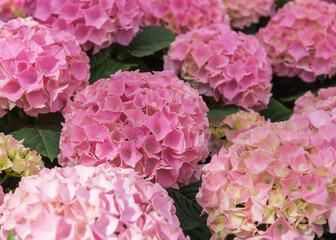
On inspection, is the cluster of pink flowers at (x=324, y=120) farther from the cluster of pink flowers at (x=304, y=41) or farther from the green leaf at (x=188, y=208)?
the cluster of pink flowers at (x=304, y=41)

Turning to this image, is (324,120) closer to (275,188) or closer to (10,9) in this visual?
(275,188)

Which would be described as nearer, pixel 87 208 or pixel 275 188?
pixel 87 208

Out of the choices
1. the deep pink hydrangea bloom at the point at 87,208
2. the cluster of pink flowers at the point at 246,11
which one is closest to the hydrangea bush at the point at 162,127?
the deep pink hydrangea bloom at the point at 87,208

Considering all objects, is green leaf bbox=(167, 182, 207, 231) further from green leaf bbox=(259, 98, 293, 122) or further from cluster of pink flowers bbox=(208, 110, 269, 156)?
green leaf bbox=(259, 98, 293, 122)

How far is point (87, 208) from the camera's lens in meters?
0.99

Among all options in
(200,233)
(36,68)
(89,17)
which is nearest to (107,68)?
(89,17)

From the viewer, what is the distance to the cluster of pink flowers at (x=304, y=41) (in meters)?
2.24

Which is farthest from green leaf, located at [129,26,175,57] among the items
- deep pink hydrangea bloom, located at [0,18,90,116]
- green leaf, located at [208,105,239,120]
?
deep pink hydrangea bloom, located at [0,18,90,116]

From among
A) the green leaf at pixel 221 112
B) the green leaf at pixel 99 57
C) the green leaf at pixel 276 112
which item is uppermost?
the green leaf at pixel 99 57

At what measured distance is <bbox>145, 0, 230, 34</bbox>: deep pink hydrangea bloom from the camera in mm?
2361

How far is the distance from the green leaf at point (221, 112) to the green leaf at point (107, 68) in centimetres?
38

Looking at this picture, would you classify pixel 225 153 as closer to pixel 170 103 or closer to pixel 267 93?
pixel 170 103

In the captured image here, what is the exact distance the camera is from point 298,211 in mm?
1152

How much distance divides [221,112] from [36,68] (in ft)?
2.58
